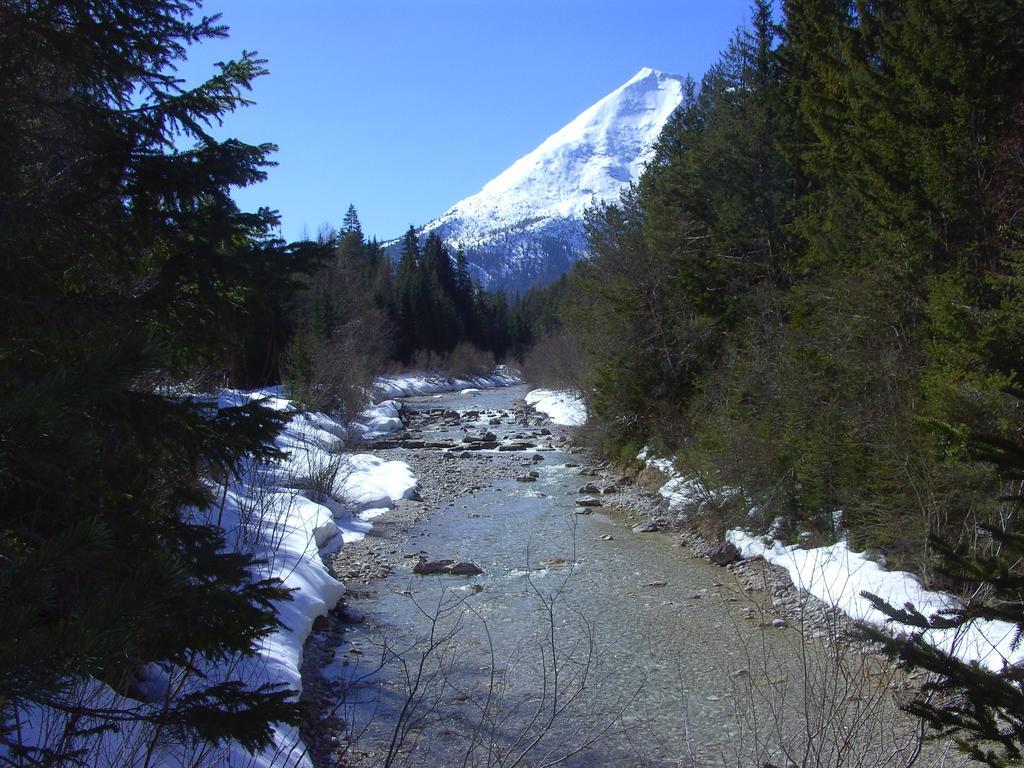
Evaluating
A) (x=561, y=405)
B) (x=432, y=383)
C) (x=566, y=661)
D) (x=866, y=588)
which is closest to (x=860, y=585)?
(x=866, y=588)

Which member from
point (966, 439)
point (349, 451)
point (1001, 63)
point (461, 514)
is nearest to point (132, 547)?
point (966, 439)

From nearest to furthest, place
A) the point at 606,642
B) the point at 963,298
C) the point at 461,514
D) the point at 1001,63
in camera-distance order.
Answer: the point at 606,642 < the point at 963,298 < the point at 1001,63 < the point at 461,514

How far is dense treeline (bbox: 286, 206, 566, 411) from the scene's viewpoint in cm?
2684

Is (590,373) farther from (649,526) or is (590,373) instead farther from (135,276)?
(135,276)

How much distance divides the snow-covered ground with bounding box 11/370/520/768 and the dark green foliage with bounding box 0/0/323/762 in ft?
0.70

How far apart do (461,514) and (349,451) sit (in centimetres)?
587

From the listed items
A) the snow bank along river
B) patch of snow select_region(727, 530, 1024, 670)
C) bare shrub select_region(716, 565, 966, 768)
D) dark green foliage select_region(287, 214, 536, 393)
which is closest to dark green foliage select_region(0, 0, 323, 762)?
the snow bank along river

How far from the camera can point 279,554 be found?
9.25 metres

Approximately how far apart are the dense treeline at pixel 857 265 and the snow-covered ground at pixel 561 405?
1026 cm

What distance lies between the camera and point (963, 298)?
9.19m

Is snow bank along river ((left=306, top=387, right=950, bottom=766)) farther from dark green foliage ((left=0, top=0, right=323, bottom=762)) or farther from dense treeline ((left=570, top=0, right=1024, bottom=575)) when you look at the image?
dense treeline ((left=570, top=0, right=1024, bottom=575))

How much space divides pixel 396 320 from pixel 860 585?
56.3 metres

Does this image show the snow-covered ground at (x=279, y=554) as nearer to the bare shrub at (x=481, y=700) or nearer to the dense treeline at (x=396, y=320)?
the bare shrub at (x=481, y=700)

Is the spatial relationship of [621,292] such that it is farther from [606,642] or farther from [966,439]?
[966,439]
